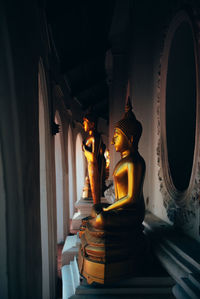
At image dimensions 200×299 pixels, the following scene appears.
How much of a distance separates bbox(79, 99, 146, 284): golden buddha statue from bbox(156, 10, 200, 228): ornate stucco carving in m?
0.29

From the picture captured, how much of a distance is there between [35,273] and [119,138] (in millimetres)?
1001

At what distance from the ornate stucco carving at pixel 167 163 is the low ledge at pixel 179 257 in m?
0.11

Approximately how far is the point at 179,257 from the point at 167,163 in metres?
0.72

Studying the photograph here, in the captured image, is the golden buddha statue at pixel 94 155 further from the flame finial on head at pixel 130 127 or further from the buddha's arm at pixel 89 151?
the flame finial on head at pixel 130 127

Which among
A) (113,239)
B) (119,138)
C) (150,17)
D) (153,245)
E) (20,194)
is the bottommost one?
(153,245)

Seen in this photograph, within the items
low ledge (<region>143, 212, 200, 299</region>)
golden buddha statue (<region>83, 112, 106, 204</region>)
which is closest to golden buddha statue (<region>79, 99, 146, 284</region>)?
low ledge (<region>143, 212, 200, 299</region>)

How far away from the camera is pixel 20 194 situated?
94 centimetres

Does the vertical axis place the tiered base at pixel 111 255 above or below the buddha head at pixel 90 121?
below

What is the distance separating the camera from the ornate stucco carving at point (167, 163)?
43.1 inches

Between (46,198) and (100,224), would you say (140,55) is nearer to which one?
(100,224)

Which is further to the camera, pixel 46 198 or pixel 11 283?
pixel 46 198

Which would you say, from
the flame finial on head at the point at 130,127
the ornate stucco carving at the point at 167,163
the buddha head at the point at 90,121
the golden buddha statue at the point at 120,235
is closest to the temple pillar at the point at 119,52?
the buddha head at the point at 90,121

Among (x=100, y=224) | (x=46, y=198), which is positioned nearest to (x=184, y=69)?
(x=100, y=224)

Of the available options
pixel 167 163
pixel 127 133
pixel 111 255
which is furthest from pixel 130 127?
pixel 111 255
